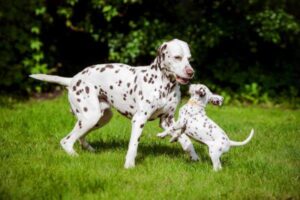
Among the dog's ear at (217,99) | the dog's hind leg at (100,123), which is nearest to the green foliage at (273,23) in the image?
the dog's hind leg at (100,123)

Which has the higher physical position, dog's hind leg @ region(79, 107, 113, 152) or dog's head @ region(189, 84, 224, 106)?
dog's head @ region(189, 84, 224, 106)

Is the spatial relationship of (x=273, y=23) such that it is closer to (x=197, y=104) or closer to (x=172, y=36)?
(x=172, y=36)

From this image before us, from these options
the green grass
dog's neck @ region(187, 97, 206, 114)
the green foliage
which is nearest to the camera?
the green grass

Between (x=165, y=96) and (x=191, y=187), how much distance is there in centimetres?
130

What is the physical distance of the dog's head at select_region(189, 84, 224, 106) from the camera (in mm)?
6910

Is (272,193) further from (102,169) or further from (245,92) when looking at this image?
(245,92)

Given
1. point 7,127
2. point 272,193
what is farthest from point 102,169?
point 7,127

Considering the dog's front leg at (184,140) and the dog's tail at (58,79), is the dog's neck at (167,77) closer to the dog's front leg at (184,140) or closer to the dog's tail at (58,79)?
the dog's front leg at (184,140)

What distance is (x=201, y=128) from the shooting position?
6695 mm

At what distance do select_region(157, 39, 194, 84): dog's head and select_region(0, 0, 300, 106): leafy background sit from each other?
18.0 ft

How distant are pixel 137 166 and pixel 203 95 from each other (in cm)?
113

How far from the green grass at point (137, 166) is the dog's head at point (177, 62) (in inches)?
41.8

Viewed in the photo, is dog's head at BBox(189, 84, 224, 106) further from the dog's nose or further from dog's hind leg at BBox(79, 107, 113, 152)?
dog's hind leg at BBox(79, 107, 113, 152)

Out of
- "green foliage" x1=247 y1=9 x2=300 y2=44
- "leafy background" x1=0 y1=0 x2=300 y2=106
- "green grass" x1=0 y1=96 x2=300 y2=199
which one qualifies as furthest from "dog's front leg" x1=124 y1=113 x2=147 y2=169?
"green foliage" x1=247 y1=9 x2=300 y2=44
